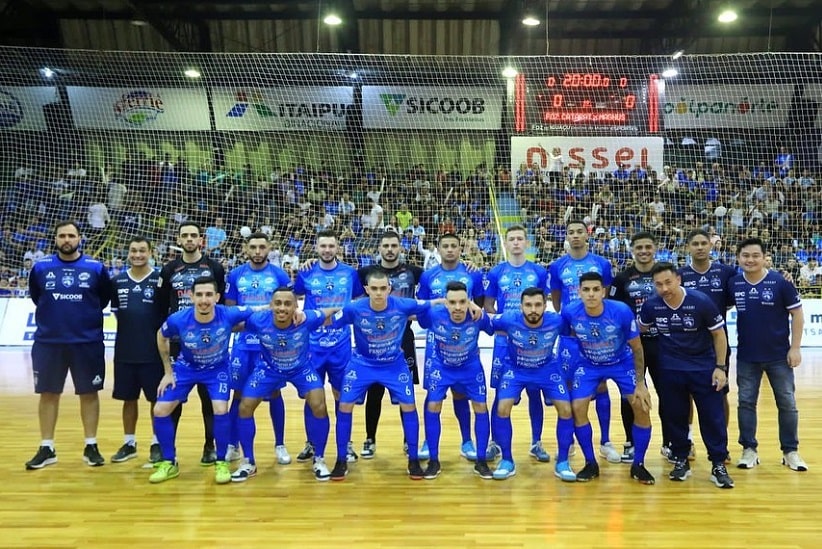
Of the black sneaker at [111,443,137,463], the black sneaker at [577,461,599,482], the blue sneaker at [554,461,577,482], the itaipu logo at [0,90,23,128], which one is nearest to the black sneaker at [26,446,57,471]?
the black sneaker at [111,443,137,463]

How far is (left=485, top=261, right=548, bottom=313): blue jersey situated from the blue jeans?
71.2 inches

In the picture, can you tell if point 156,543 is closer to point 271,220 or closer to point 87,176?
point 271,220

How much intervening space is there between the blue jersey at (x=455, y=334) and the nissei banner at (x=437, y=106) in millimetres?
11821

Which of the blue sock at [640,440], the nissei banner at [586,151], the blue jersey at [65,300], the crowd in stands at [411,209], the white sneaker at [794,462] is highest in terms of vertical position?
the nissei banner at [586,151]

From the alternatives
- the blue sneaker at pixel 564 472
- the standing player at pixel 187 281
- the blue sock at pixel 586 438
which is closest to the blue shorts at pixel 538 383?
the blue sock at pixel 586 438

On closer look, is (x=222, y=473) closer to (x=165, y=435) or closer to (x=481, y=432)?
(x=165, y=435)

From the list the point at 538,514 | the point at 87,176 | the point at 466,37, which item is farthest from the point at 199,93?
the point at 538,514

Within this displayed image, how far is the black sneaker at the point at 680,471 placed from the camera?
5117 mm

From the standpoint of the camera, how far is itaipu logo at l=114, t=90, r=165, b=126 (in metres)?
15.8

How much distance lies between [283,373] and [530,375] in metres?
1.97

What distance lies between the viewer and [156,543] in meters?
3.98

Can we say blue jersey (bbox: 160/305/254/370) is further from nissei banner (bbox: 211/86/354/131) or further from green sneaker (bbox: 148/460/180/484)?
nissei banner (bbox: 211/86/354/131)

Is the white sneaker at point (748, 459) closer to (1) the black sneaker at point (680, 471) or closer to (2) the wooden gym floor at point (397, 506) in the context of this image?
(2) the wooden gym floor at point (397, 506)

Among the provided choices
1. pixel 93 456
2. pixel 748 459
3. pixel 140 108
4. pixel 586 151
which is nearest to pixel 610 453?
pixel 748 459
